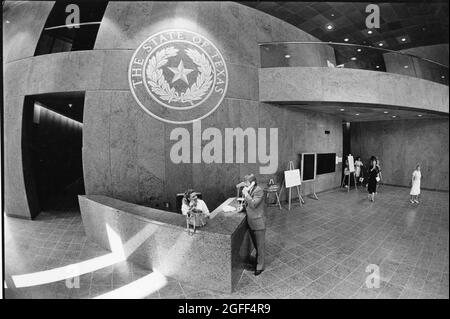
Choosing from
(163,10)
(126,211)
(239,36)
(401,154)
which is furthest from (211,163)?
(401,154)

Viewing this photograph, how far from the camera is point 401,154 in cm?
1077

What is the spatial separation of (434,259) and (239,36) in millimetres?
7551

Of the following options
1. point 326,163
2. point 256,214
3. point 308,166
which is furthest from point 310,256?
point 326,163

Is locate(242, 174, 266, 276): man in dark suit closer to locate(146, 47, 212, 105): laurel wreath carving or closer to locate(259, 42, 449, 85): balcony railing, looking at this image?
locate(146, 47, 212, 105): laurel wreath carving

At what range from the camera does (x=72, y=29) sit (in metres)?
5.36

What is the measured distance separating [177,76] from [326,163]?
7.64 metres

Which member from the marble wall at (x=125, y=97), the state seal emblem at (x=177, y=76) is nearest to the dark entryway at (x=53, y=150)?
the marble wall at (x=125, y=97)

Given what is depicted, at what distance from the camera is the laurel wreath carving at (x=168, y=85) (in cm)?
523

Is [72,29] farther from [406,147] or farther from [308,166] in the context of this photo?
[406,147]

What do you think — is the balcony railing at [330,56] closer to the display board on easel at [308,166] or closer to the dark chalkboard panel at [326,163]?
the display board on easel at [308,166]

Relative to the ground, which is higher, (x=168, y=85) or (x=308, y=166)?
(x=168, y=85)

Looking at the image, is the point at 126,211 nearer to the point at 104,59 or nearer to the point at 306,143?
the point at 104,59

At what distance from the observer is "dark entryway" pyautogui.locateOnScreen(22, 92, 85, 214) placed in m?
5.58
